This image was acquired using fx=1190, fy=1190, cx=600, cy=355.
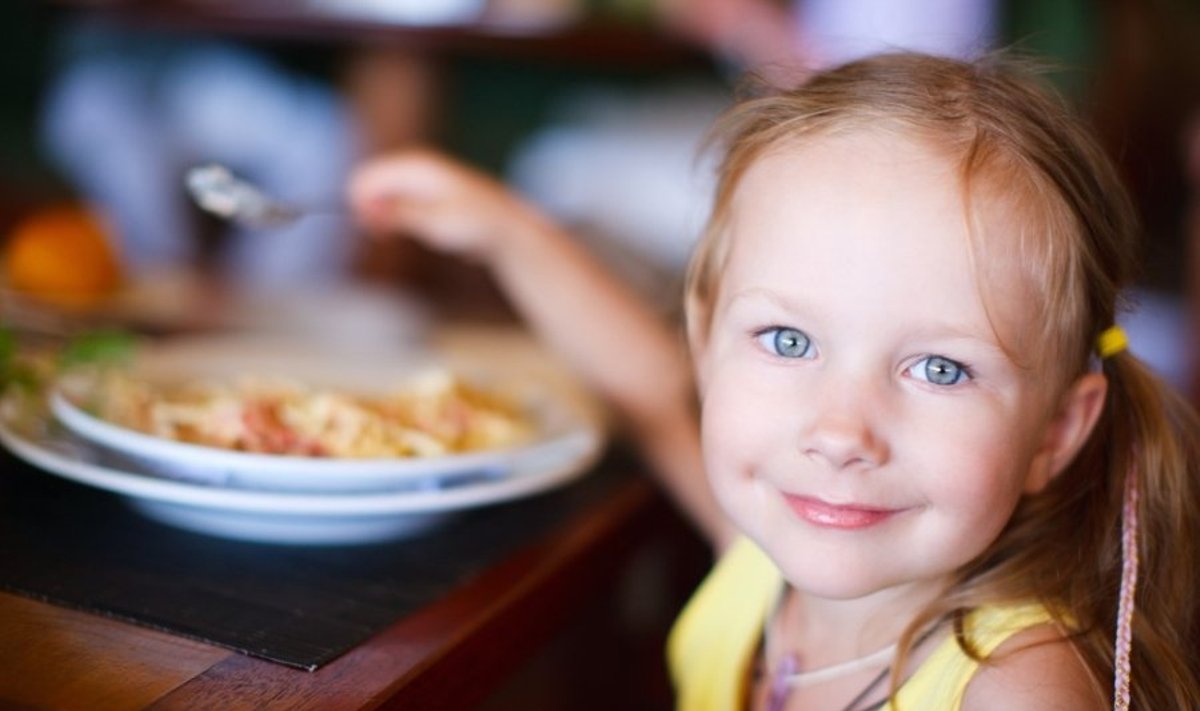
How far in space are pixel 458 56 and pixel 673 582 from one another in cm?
195

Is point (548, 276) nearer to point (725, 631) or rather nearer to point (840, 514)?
point (725, 631)

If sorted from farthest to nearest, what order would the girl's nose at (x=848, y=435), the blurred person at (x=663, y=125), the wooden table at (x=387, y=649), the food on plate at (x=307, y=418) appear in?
the blurred person at (x=663, y=125), the food on plate at (x=307, y=418), the girl's nose at (x=848, y=435), the wooden table at (x=387, y=649)

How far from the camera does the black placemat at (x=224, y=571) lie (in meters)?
0.70

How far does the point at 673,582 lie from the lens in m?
1.64

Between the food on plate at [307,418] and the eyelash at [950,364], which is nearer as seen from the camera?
the eyelash at [950,364]

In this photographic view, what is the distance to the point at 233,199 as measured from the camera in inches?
42.8

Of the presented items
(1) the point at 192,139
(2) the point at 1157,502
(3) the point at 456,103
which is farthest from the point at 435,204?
(3) the point at 456,103

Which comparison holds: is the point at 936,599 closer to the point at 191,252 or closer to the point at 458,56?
the point at 191,252

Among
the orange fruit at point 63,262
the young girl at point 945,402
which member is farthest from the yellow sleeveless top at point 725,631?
the orange fruit at point 63,262

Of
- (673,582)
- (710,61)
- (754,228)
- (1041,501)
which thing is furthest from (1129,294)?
(710,61)

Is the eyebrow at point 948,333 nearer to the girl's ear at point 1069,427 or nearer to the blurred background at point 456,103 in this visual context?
the girl's ear at point 1069,427

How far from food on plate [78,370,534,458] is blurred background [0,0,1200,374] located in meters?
1.01

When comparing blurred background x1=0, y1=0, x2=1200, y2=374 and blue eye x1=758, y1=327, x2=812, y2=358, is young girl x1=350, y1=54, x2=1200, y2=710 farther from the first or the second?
blurred background x1=0, y1=0, x2=1200, y2=374

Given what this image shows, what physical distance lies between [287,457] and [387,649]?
17 centimetres
